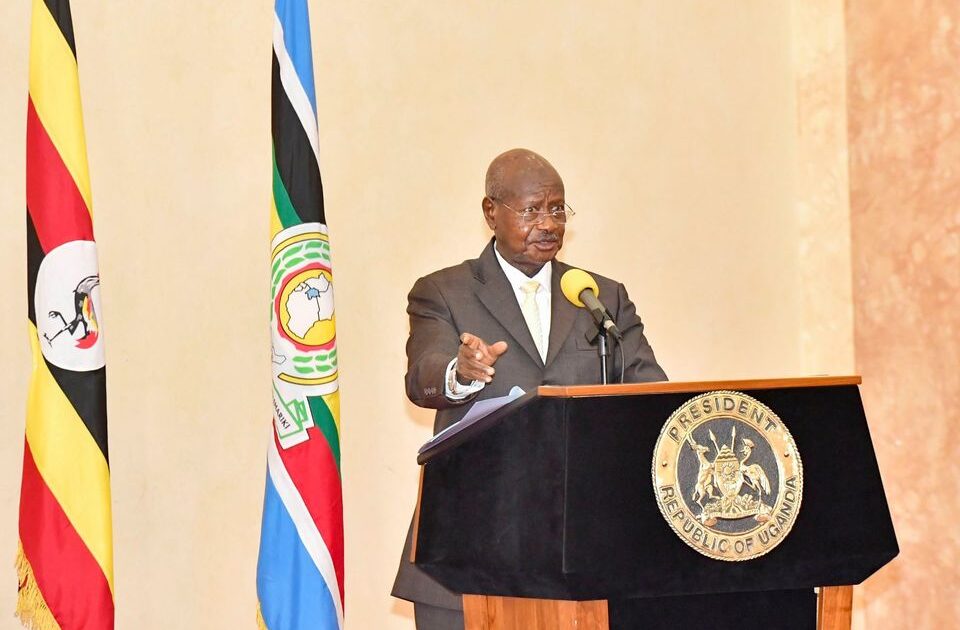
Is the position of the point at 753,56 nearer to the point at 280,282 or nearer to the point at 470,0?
the point at 470,0

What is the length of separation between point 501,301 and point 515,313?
0.05 meters

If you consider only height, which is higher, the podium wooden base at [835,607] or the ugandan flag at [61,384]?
the ugandan flag at [61,384]

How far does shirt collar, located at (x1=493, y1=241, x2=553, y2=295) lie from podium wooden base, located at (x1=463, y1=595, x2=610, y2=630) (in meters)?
1.10

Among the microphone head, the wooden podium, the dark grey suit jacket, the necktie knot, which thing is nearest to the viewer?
the wooden podium

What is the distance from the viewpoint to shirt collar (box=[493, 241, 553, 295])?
3447 millimetres

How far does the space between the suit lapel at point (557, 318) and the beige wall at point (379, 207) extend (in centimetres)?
155

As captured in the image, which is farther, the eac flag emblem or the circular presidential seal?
the eac flag emblem

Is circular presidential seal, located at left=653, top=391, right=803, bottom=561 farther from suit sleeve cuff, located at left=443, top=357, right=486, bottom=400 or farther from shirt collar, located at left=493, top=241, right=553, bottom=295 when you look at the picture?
shirt collar, located at left=493, top=241, right=553, bottom=295

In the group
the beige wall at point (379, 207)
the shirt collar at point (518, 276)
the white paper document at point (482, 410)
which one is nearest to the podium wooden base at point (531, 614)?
the white paper document at point (482, 410)

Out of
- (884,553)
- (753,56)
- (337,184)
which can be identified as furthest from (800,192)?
(884,553)

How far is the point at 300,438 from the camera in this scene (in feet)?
12.6

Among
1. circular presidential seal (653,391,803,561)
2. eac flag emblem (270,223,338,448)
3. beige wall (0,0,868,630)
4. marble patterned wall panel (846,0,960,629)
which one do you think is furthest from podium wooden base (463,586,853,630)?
marble patterned wall panel (846,0,960,629)

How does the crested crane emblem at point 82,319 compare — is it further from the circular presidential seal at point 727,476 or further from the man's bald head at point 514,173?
the circular presidential seal at point 727,476

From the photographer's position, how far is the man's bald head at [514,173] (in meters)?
3.40
